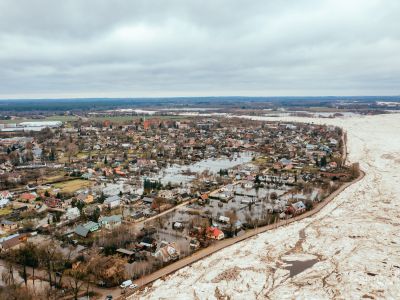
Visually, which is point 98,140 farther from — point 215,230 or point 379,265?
point 379,265

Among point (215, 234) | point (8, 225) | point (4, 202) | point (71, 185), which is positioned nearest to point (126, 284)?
point (215, 234)

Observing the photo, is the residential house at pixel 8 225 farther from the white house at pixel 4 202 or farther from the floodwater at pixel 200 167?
the floodwater at pixel 200 167

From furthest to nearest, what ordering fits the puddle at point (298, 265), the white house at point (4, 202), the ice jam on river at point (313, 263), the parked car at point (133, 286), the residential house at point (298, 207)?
the white house at point (4, 202) < the residential house at point (298, 207) < the puddle at point (298, 265) < the parked car at point (133, 286) < the ice jam on river at point (313, 263)

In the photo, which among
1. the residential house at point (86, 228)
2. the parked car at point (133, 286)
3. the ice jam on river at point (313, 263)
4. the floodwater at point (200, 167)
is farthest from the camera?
the floodwater at point (200, 167)

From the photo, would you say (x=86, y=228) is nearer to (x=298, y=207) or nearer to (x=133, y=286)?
(x=133, y=286)

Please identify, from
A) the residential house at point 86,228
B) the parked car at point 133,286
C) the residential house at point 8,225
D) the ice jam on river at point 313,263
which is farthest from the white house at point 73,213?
the ice jam on river at point 313,263

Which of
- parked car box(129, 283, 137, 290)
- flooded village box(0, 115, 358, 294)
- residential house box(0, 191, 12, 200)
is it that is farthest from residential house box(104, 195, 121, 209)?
parked car box(129, 283, 137, 290)
